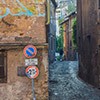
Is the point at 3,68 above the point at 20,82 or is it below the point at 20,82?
above

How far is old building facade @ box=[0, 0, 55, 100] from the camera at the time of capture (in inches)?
458

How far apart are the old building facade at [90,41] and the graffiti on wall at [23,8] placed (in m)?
6.10

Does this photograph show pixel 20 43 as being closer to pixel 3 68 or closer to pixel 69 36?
pixel 3 68

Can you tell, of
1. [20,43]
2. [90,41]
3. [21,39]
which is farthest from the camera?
[90,41]

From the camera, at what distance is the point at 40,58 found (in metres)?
11.7

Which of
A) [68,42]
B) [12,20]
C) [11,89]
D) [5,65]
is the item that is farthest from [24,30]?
[68,42]

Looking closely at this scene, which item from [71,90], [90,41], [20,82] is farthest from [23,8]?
[90,41]

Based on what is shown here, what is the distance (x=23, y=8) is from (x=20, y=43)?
4.56 ft

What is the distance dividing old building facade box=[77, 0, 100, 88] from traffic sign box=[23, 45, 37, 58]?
23.2 ft

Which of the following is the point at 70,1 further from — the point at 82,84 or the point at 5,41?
the point at 5,41

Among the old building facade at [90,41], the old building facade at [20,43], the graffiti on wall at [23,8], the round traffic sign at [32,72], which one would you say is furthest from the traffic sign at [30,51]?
the old building facade at [90,41]

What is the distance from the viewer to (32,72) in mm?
10883

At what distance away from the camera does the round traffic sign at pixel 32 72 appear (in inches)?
426

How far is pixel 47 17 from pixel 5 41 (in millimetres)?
2038
